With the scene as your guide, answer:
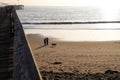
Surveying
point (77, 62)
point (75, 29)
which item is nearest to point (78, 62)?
point (77, 62)

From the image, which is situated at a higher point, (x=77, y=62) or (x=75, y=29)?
(x=77, y=62)

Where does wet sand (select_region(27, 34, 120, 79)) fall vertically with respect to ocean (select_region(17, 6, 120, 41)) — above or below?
above

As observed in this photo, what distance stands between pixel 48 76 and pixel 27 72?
10.9 m

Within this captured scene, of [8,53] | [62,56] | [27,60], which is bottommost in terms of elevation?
[62,56]

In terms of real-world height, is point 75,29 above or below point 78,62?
below

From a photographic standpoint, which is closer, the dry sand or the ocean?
the dry sand

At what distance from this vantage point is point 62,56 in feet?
73.9

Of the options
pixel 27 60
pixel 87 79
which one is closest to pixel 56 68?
pixel 87 79

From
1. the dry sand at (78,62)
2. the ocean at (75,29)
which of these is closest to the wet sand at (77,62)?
the dry sand at (78,62)

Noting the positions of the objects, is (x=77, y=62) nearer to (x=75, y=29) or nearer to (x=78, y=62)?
(x=78, y=62)

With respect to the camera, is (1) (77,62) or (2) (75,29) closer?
(1) (77,62)

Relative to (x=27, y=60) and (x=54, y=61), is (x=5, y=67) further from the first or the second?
(x=54, y=61)

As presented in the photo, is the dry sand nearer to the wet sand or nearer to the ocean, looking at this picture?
the wet sand

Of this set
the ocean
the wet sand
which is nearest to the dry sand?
the wet sand
